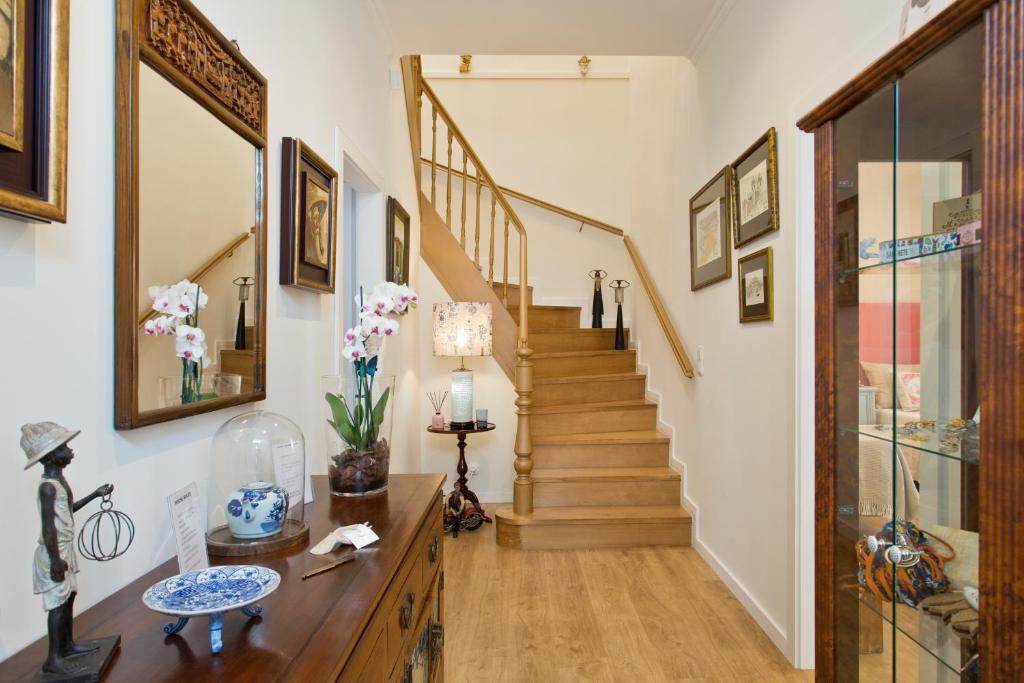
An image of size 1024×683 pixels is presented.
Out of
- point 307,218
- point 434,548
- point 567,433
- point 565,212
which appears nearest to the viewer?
point 434,548

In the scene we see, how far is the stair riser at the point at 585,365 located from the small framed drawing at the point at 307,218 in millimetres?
2703

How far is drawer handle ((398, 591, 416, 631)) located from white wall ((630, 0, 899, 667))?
5.07 ft

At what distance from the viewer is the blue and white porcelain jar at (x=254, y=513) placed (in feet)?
4.02

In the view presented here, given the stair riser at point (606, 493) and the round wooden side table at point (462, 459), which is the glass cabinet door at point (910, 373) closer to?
the stair riser at point (606, 493)

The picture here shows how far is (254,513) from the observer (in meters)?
1.23

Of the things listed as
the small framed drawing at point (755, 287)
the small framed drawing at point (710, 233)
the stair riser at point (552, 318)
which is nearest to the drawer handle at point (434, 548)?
the small framed drawing at point (755, 287)

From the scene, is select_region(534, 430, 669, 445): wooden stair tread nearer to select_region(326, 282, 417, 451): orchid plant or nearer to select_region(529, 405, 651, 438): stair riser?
select_region(529, 405, 651, 438): stair riser

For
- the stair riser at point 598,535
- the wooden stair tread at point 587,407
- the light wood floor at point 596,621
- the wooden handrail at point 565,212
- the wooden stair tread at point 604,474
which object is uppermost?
the wooden handrail at point 565,212

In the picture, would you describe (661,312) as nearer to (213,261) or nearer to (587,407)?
(587,407)

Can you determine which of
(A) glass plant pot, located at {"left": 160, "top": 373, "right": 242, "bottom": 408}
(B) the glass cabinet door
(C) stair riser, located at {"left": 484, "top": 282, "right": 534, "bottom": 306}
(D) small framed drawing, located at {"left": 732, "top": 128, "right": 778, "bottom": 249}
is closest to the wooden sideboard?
(A) glass plant pot, located at {"left": 160, "top": 373, "right": 242, "bottom": 408}

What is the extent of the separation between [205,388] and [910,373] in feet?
4.63

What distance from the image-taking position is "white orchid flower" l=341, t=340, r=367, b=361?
1681 millimetres

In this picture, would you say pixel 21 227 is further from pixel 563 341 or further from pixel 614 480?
pixel 563 341

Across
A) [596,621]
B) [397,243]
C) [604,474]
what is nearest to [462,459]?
[604,474]
